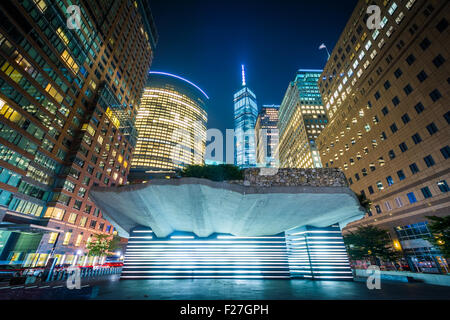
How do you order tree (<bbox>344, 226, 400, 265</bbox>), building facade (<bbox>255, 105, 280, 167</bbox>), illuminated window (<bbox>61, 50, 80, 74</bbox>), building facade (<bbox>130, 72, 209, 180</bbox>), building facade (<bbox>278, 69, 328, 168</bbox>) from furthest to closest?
building facade (<bbox>255, 105, 280, 167</bbox>) → building facade (<bbox>130, 72, 209, 180</bbox>) → building facade (<bbox>278, 69, 328, 168</bbox>) → illuminated window (<bbox>61, 50, 80, 74</bbox>) → tree (<bbox>344, 226, 400, 265</bbox>)

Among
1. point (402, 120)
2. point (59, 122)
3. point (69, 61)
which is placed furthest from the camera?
A: point (69, 61)

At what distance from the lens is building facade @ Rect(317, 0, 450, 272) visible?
26828mm

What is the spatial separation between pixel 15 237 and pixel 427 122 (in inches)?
2782

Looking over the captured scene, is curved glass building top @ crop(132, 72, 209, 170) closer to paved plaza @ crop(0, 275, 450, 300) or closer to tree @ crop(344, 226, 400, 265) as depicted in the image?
tree @ crop(344, 226, 400, 265)

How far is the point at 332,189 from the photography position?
34.9 feet

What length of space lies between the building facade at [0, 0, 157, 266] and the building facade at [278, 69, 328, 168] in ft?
225

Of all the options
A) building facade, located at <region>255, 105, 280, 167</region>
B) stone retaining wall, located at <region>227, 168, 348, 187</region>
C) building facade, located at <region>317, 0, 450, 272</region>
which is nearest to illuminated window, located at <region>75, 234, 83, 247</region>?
stone retaining wall, located at <region>227, 168, 348, 187</region>

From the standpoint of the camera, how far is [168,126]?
128000 millimetres

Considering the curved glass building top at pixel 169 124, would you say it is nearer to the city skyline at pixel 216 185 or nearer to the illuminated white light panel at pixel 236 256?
the city skyline at pixel 216 185

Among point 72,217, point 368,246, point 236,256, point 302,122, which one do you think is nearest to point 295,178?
point 236,256

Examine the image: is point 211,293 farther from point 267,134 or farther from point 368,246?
point 267,134

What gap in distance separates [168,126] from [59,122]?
86062 mm

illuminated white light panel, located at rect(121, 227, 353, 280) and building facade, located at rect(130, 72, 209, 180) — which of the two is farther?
building facade, located at rect(130, 72, 209, 180)

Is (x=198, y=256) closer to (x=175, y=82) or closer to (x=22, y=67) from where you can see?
(x=22, y=67)
